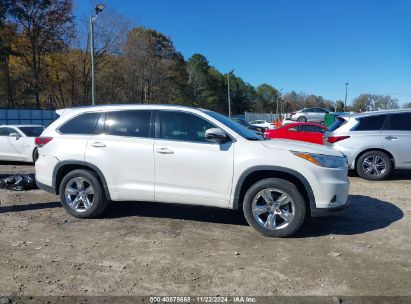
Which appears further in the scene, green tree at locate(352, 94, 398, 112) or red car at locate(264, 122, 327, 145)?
green tree at locate(352, 94, 398, 112)

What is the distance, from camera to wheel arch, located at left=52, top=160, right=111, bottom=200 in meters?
6.12

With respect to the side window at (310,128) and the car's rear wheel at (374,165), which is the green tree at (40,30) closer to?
the side window at (310,128)

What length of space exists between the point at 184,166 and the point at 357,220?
9.31 ft

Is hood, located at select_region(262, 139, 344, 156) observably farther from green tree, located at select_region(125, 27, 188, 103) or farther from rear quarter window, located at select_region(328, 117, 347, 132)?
green tree, located at select_region(125, 27, 188, 103)

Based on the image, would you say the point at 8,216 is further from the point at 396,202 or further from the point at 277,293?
the point at 396,202

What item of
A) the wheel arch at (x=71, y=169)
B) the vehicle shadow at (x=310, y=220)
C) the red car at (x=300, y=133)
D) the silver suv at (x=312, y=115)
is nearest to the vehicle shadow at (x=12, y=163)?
the vehicle shadow at (x=310, y=220)

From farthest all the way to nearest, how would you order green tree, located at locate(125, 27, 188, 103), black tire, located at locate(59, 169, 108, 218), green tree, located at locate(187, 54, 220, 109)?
Answer: 1. green tree, located at locate(187, 54, 220, 109)
2. green tree, located at locate(125, 27, 188, 103)
3. black tire, located at locate(59, 169, 108, 218)

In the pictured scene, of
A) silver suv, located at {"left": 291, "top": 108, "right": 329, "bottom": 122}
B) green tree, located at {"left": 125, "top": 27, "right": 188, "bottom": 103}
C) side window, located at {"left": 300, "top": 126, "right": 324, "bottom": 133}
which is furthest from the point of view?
green tree, located at {"left": 125, "top": 27, "right": 188, "bottom": 103}

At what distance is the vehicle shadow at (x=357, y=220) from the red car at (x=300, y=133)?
17.5 feet

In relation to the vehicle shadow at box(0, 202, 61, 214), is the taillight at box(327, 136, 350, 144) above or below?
above

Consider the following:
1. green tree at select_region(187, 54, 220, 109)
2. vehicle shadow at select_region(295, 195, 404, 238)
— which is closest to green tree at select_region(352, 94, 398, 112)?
green tree at select_region(187, 54, 220, 109)

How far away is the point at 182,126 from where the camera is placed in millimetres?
5863

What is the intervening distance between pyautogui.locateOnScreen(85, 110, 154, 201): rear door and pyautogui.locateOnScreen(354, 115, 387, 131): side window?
5886 mm

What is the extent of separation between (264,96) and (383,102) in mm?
38899
